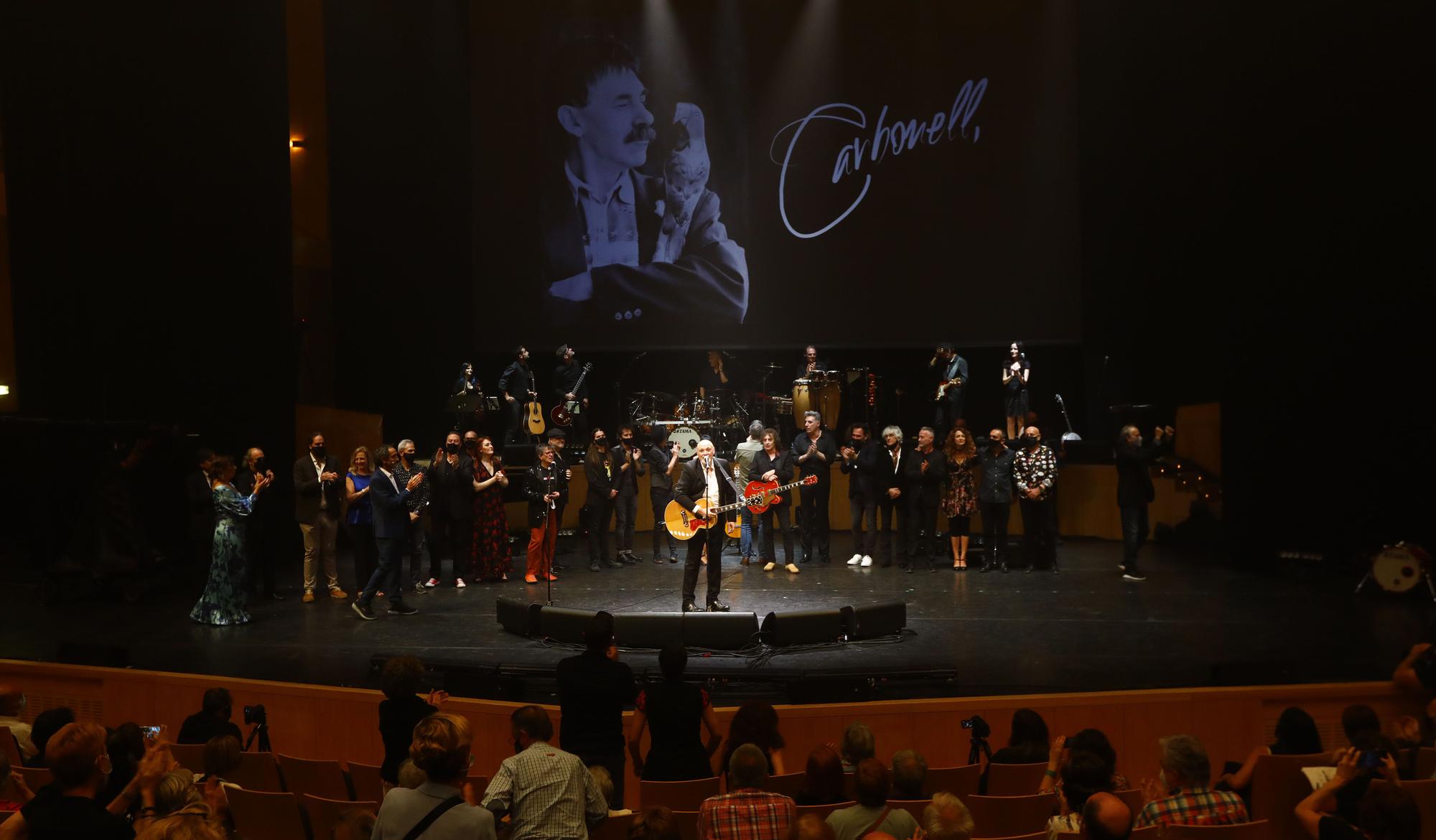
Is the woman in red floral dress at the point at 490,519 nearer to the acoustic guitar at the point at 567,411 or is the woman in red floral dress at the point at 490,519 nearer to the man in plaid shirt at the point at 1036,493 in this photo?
the acoustic guitar at the point at 567,411

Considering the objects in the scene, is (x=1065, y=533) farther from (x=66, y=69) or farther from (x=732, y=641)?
(x=66, y=69)

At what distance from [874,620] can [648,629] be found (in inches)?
71.7

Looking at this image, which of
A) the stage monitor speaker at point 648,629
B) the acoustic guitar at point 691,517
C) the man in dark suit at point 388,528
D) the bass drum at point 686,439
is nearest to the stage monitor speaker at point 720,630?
the stage monitor speaker at point 648,629

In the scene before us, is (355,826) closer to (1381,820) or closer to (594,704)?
(594,704)

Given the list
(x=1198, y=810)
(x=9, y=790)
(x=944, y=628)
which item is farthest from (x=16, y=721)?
(x=944, y=628)

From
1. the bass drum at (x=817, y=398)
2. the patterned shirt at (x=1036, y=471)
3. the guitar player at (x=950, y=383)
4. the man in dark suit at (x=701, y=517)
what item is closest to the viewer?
the man in dark suit at (x=701, y=517)

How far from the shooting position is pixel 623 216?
55.7 ft

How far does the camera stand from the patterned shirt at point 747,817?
12.3 ft

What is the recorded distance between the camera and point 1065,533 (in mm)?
15289

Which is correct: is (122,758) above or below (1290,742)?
above

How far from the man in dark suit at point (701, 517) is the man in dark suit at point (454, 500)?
2.66 meters

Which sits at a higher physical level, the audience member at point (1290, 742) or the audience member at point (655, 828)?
the audience member at point (655, 828)

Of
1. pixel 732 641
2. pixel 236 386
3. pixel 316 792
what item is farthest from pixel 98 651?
pixel 236 386

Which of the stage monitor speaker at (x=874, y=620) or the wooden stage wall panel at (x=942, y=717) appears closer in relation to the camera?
the wooden stage wall panel at (x=942, y=717)
